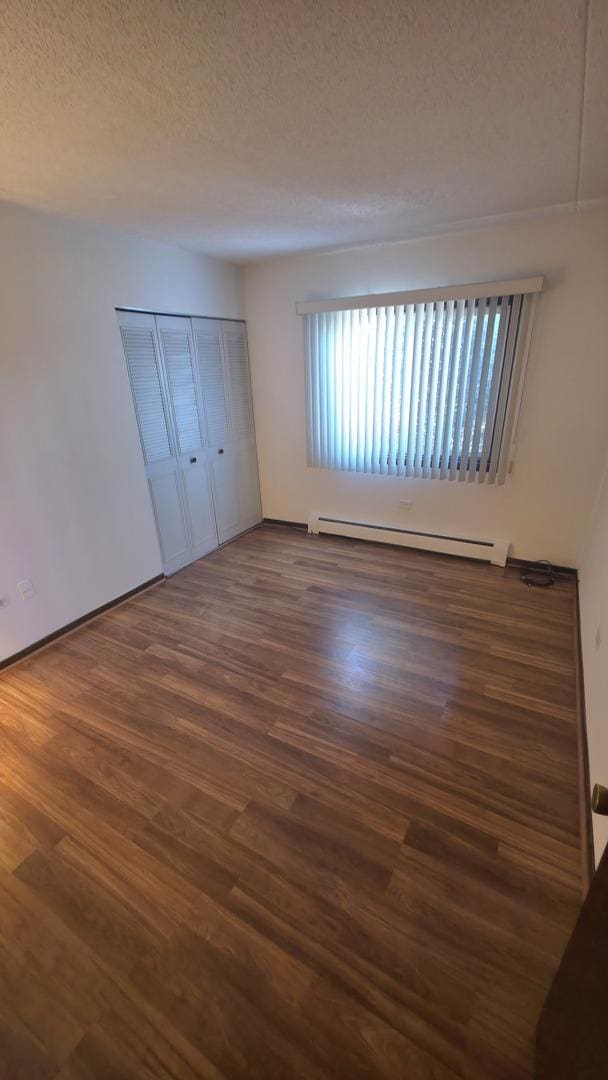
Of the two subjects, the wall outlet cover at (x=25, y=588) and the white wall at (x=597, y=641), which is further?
the wall outlet cover at (x=25, y=588)

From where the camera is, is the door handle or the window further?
the window

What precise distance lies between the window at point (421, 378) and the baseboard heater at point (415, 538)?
55 cm

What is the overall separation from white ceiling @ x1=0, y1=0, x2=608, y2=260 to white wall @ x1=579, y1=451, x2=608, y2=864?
64.6 inches

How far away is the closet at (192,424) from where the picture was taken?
10.3 ft

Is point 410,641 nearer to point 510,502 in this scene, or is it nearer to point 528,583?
point 528,583

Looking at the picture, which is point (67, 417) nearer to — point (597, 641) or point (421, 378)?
point (421, 378)

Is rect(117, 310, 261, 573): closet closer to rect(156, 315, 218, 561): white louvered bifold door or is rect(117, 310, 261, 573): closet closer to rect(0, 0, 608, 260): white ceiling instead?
rect(156, 315, 218, 561): white louvered bifold door

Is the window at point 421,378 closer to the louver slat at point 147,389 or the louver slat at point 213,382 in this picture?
the louver slat at point 213,382

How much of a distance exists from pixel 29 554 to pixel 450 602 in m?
2.86

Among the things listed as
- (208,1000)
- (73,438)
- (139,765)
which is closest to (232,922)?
(208,1000)

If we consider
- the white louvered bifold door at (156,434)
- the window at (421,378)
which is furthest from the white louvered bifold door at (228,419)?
the window at (421,378)

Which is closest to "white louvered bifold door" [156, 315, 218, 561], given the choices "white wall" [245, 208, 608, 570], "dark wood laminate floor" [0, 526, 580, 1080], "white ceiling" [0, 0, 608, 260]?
"white wall" [245, 208, 608, 570]

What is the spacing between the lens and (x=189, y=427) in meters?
3.59

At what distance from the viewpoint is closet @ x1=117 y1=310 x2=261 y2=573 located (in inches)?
124
